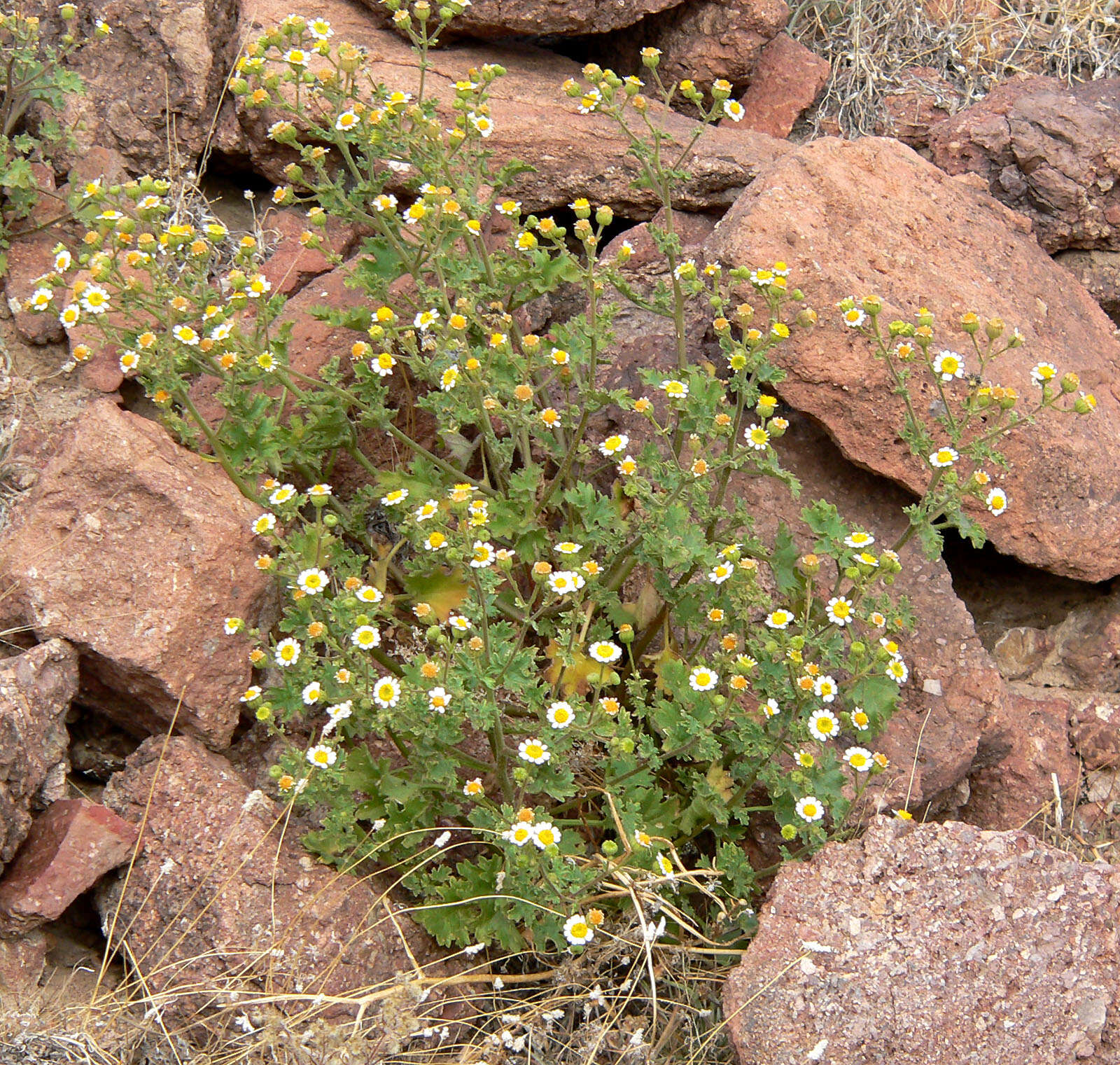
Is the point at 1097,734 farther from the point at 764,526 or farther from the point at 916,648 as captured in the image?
the point at 764,526

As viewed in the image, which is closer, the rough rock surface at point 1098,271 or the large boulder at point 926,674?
the large boulder at point 926,674

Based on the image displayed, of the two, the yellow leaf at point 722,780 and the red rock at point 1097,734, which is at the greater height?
the yellow leaf at point 722,780

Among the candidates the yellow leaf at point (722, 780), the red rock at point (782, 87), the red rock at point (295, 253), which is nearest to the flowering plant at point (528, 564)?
the yellow leaf at point (722, 780)

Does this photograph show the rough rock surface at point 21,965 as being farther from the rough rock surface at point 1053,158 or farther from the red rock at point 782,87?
the rough rock surface at point 1053,158

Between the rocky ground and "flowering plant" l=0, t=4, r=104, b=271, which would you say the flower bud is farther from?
"flowering plant" l=0, t=4, r=104, b=271

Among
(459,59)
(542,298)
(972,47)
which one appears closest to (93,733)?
(542,298)

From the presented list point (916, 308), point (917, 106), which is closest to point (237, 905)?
point (916, 308)

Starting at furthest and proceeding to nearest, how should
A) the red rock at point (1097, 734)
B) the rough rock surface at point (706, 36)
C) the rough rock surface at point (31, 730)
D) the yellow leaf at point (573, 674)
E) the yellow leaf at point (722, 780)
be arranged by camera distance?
the rough rock surface at point (706, 36) < the red rock at point (1097, 734) < the yellow leaf at point (573, 674) < the yellow leaf at point (722, 780) < the rough rock surface at point (31, 730)

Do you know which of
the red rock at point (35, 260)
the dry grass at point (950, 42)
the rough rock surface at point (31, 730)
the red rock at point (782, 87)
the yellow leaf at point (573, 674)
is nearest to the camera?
the rough rock surface at point (31, 730)
